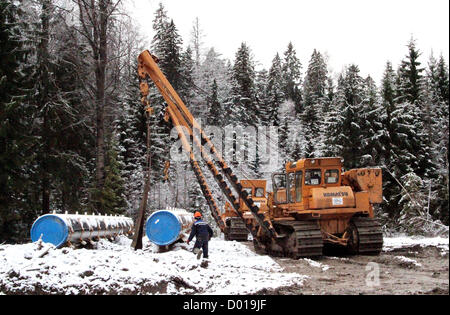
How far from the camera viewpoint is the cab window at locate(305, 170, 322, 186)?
14719 mm

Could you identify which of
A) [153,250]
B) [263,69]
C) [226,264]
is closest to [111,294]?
[226,264]

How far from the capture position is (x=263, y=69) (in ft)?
222

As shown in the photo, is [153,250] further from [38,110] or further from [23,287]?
[38,110]

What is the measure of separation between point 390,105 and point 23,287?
88.5 feet

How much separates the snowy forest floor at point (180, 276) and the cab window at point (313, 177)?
3467 mm

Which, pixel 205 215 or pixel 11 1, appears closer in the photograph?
pixel 11 1

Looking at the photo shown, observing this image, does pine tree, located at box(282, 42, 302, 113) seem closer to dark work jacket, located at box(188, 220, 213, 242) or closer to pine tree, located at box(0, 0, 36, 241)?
pine tree, located at box(0, 0, 36, 241)

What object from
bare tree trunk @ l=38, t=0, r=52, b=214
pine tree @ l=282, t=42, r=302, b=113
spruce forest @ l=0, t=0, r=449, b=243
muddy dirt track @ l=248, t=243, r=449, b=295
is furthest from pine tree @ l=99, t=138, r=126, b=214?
pine tree @ l=282, t=42, r=302, b=113

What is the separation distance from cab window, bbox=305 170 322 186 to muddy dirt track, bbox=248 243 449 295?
248 centimetres

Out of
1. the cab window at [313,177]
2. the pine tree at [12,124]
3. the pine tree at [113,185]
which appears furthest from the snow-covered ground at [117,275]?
the pine tree at [113,185]

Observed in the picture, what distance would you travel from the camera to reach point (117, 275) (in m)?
9.20

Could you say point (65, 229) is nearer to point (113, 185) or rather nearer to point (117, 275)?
point (117, 275)

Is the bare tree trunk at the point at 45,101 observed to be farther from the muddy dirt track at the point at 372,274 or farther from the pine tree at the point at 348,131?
the pine tree at the point at 348,131

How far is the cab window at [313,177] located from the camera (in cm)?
1472
